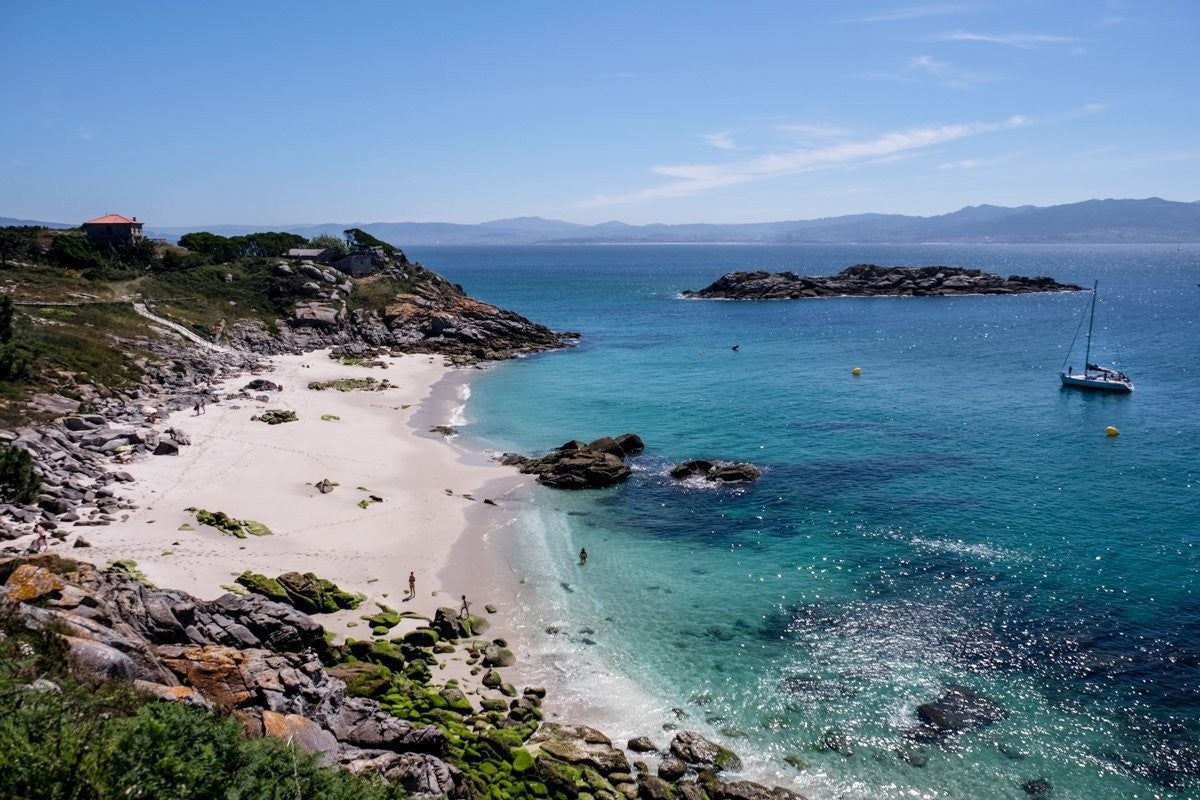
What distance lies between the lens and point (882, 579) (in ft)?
110

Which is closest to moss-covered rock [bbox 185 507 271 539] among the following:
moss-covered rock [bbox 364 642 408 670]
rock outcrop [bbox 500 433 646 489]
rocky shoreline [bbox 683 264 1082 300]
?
moss-covered rock [bbox 364 642 408 670]

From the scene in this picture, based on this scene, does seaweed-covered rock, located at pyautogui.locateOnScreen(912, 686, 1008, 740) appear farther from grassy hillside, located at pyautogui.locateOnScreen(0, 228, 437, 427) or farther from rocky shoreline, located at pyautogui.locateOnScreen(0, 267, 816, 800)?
grassy hillside, located at pyautogui.locateOnScreen(0, 228, 437, 427)

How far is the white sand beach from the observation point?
31.3 metres

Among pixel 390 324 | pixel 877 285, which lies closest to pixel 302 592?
pixel 390 324

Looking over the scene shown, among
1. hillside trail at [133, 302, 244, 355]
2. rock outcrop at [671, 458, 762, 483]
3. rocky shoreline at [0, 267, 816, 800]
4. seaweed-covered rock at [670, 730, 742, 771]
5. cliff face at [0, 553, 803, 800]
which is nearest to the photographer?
cliff face at [0, 553, 803, 800]

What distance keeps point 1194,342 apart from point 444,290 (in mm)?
100352

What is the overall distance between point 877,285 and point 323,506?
494ft

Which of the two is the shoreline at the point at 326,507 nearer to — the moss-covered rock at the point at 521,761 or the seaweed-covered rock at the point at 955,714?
the moss-covered rock at the point at 521,761

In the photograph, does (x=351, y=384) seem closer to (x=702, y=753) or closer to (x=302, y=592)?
(x=302, y=592)

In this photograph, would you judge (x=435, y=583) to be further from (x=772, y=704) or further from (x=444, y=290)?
(x=444, y=290)

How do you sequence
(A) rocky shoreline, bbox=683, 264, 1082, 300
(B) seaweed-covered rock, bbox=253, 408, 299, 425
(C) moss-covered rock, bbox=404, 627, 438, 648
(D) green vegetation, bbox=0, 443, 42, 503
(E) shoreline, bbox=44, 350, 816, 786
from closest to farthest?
(E) shoreline, bbox=44, 350, 816, 786 < (C) moss-covered rock, bbox=404, 627, 438, 648 < (D) green vegetation, bbox=0, 443, 42, 503 < (B) seaweed-covered rock, bbox=253, 408, 299, 425 < (A) rocky shoreline, bbox=683, 264, 1082, 300

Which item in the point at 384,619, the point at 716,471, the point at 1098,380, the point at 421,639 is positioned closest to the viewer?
the point at 421,639

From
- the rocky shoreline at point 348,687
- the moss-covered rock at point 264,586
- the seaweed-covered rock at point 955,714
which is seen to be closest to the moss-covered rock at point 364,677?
the rocky shoreline at point 348,687

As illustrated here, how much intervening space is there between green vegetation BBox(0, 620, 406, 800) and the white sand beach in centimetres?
1288
